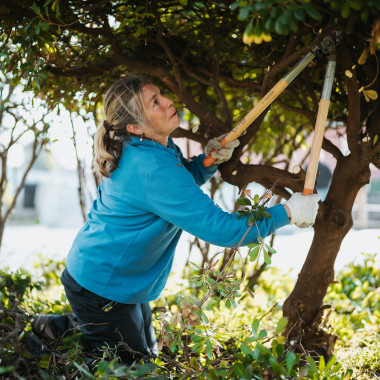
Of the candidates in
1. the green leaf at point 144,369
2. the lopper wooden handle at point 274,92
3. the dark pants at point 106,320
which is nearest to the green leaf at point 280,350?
the green leaf at point 144,369

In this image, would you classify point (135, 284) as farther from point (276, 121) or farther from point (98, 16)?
point (276, 121)

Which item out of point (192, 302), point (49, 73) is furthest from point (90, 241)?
point (49, 73)

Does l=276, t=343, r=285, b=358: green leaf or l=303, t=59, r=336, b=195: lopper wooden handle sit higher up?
l=303, t=59, r=336, b=195: lopper wooden handle

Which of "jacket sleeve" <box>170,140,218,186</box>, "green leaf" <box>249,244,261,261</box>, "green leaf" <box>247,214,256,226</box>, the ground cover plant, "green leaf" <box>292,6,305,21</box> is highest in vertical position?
"green leaf" <box>292,6,305,21</box>

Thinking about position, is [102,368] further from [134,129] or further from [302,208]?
[134,129]

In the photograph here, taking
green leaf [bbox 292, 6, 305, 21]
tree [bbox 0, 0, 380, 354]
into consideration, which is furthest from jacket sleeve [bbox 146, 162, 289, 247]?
green leaf [bbox 292, 6, 305, 21]

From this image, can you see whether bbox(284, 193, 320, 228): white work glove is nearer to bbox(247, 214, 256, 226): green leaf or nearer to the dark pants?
bbox(247, 214, 256, 226): green leaf

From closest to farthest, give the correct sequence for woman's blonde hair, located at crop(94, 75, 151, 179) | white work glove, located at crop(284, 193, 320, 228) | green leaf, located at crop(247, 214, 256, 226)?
green leaf, located at crop(247, 214, 256, 226) < white work glove, located at crop(284, 193, 320, 228) < woman's blonde hair, located at crop(94, 75, 151, 179)

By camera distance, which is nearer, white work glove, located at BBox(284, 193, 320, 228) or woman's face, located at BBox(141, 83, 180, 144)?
white work glove, located at BBox(284, 193, 320, 228)

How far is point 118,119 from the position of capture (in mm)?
2379

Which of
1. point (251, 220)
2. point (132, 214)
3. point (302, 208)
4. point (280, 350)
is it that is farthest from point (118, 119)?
point (280, 350)

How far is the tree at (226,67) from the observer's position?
213 centimetres

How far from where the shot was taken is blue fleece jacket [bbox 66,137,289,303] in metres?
1.98

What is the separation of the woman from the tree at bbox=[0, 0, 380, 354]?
31cm
